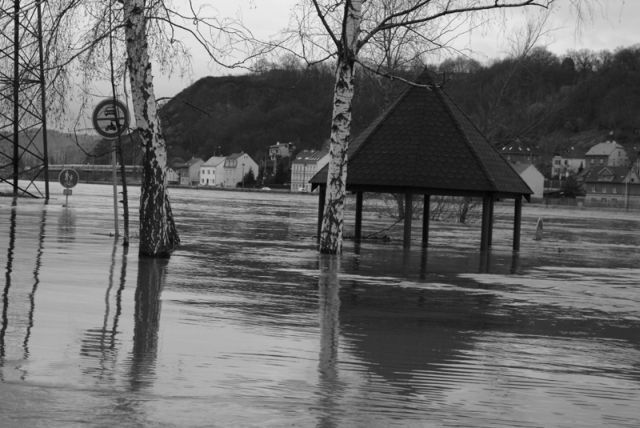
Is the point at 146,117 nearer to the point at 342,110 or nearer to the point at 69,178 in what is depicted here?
the point at 342,110

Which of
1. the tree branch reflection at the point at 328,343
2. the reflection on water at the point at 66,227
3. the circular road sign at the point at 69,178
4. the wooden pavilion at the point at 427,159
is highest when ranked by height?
the wooden pavilion at the point at 427,159

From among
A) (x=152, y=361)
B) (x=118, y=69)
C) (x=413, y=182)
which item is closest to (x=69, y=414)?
(x=152, y=361)

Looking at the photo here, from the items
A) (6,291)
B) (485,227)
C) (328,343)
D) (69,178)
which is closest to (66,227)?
(485,227)

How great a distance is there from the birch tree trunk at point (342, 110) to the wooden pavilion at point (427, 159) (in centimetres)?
530

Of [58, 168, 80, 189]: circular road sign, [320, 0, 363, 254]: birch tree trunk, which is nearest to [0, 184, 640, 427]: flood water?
[320, 0, 363, 254]: birch tree trunk

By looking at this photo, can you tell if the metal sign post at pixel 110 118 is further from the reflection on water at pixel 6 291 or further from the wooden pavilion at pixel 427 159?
the wooden pavilion at pixel 427 159

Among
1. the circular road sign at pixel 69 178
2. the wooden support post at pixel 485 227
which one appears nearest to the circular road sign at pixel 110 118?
the wooden support post at pixel 485 227

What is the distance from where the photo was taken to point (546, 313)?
12727mm

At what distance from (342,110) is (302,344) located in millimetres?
10571

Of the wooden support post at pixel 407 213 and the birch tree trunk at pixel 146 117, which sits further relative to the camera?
the wooden support post at pixel 407 213

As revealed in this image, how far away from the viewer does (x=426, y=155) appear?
25.3 metres

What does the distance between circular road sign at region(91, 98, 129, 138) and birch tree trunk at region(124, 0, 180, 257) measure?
2.61 meters

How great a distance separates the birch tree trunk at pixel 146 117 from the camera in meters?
16.2

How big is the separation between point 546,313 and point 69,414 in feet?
25.9
